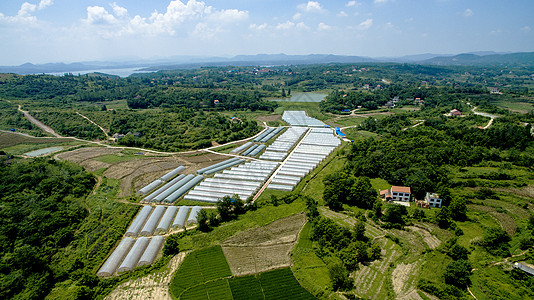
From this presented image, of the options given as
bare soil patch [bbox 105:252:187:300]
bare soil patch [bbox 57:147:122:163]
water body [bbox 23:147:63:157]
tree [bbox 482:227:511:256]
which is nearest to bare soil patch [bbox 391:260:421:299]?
tree [bbox 482:227:511:256]

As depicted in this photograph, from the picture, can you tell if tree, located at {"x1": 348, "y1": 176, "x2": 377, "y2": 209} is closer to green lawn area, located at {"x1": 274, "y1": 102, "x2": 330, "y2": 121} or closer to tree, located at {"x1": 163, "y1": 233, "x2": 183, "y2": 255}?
tree, located at {"x1": 163, "y1": 233, "x2": 183, "y2": 255}

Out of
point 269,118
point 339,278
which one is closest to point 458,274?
point 339,278

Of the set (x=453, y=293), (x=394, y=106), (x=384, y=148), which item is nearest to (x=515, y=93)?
(x=394, y=106)

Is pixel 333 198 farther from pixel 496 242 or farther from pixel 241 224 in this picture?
pixel 496 242

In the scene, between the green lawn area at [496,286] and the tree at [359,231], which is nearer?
the green lawn area at [496,286]

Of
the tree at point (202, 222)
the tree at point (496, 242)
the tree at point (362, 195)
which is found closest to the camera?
the tree at point (496, 242)

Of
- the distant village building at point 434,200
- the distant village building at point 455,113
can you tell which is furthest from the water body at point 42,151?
the distant village building at point 455,113

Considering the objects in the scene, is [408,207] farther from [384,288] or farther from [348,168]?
[384,288]

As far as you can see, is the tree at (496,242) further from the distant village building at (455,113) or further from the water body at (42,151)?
the water body at (42,151)
